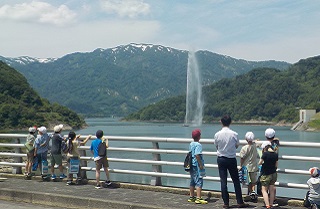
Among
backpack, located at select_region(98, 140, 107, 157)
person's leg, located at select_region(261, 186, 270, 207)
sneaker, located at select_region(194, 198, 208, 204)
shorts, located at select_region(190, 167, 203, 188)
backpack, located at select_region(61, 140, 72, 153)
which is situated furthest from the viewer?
backpack, located at select_region(61, 140, 72, 153)

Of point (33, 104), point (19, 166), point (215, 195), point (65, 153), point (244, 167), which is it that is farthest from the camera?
point (33, 104)

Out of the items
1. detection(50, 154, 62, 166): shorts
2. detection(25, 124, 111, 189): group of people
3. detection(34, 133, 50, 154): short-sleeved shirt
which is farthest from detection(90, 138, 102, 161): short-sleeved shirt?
detection(34, 133, 50, 154): short-sleeved shirt

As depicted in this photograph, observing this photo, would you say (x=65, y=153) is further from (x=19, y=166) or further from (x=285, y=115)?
(x=285, y=115)

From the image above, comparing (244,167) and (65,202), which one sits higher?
(244,167)

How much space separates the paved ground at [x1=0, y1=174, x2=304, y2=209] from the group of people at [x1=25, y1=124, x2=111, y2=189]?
1.37 feet

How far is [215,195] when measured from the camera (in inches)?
375

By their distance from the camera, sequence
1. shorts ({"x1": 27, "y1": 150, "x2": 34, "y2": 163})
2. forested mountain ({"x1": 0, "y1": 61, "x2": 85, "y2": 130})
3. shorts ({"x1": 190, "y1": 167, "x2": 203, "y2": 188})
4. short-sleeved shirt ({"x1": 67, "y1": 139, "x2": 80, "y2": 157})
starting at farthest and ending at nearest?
forested mountain ({"x1": 0, "y1": 61, "x2": 85, "y2": 130}) < shorts ({"x1": 27, "y1": 150, "x2": 34, "y2": 163}) < short-sleeved shirt ({"x1": 67, "y1": 139, "x2": 80, "y2": 157}) < shorts ({"x1": 190, "y1": 167, "x2": 203, "y2": 188})

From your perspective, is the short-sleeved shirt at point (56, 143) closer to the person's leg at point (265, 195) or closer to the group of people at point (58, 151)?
the group of people at point (58, 151)

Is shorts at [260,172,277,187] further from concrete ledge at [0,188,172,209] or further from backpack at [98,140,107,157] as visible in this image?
backpack at [98,140,107,157]

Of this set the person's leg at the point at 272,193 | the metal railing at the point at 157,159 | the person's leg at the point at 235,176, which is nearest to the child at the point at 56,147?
the metal railing at the point at 157,159

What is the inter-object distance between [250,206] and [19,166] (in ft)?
24.3

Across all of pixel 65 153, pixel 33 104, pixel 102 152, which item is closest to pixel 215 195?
pixel 102 152

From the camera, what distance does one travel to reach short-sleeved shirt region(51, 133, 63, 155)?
38.2 feet

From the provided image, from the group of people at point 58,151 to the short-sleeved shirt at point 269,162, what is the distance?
13.2ft
